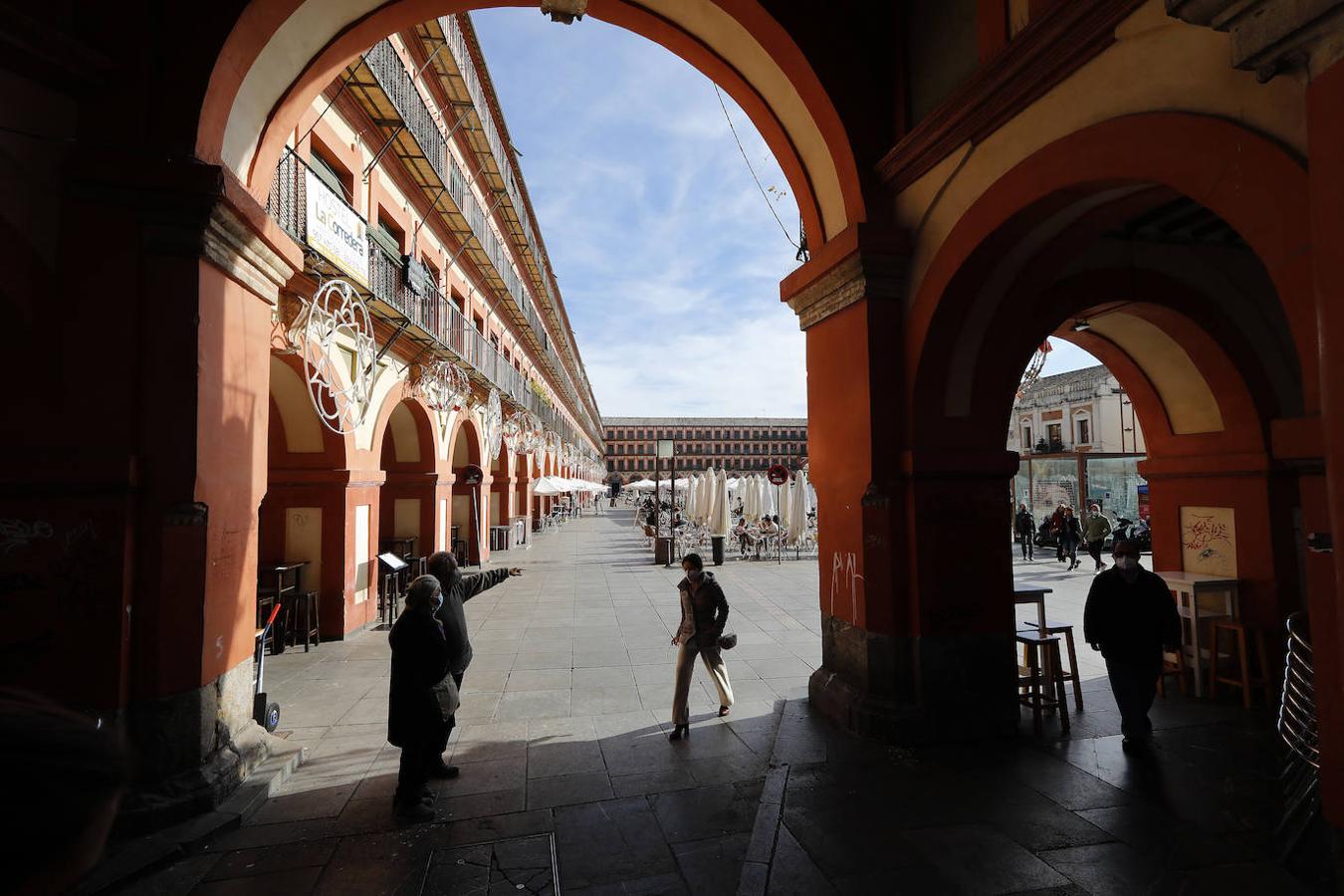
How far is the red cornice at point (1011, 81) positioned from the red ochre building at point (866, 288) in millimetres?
25

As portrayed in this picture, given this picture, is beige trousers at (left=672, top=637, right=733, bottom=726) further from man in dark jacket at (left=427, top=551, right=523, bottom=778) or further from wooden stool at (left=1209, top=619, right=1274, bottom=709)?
wooden stool at (left=1209, top=619, right=1274, bottom=709)

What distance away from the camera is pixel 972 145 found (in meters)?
4.91

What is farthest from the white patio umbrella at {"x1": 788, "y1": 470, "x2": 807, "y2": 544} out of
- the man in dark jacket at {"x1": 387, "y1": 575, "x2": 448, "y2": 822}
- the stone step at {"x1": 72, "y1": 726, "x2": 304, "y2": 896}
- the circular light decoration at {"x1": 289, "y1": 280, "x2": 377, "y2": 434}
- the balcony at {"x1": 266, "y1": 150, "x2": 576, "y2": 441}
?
the man in dark jacket at {"x1": 387, "y1": 575, "x2": 448, "y2": 822}

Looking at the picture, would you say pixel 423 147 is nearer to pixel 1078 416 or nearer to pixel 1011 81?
pixel 1011 81

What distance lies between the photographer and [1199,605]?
6.71 m

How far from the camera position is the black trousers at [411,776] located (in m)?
4.16

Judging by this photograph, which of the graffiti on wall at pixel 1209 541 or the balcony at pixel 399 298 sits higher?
the balcony at pixel 399 298

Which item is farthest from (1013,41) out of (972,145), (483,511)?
(483,511)

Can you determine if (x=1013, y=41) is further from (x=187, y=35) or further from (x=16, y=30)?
(x=16, y=30)

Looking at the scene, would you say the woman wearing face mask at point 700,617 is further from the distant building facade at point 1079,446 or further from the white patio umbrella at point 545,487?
the white patio umbrella at point 545,487

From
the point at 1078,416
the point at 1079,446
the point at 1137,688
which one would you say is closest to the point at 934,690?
the point at 1137,688

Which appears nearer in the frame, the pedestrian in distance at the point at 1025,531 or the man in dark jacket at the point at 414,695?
the man in dark jacket at the point at 414,695

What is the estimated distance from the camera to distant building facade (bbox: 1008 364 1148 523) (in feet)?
63.8

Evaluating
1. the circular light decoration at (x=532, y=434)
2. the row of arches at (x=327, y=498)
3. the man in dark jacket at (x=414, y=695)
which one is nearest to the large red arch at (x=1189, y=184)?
the man in dark jacket at (x=414, y=695)
